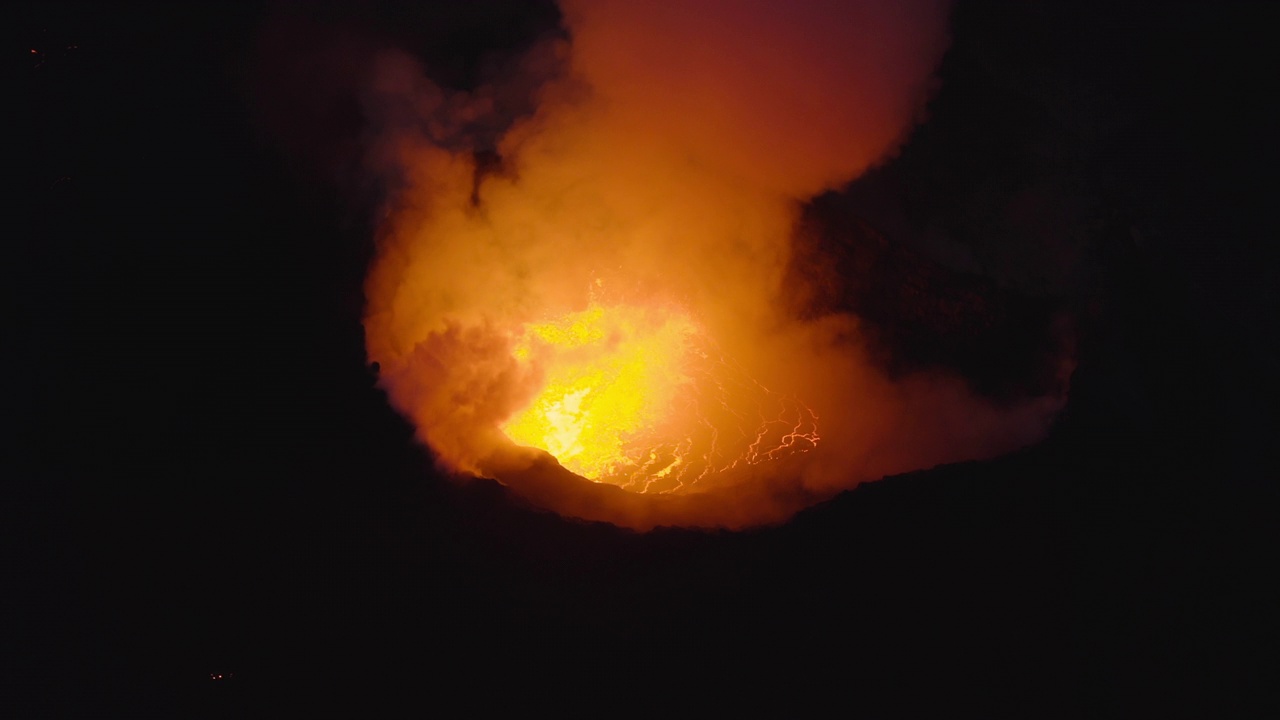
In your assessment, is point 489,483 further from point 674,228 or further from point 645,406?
point 674,228

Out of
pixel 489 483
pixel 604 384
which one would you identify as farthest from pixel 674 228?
pixel 489 483

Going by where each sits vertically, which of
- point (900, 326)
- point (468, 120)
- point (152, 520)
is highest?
point (468, 120)

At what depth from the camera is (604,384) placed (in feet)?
22.1

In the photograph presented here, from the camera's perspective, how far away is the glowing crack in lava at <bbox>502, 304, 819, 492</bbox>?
240 inches

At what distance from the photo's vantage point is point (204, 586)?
4648 mm

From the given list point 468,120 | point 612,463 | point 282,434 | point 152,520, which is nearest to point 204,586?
point 152,520

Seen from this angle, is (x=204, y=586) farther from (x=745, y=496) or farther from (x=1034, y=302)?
(x=1034, y=302)

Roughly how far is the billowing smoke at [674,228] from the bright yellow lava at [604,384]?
30mm

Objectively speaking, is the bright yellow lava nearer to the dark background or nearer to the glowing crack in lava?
the glowing crack in lava

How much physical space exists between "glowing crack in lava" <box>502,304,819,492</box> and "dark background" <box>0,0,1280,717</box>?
4.63ft

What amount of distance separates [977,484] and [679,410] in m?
2.61

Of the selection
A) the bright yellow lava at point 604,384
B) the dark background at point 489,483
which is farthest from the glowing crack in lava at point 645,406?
the dark background at point 489,483

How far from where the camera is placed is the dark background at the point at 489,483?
14.3ft

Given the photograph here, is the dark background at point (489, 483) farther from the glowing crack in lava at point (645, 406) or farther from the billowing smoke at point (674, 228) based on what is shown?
the glowing crack in lava at point (645, 406)
